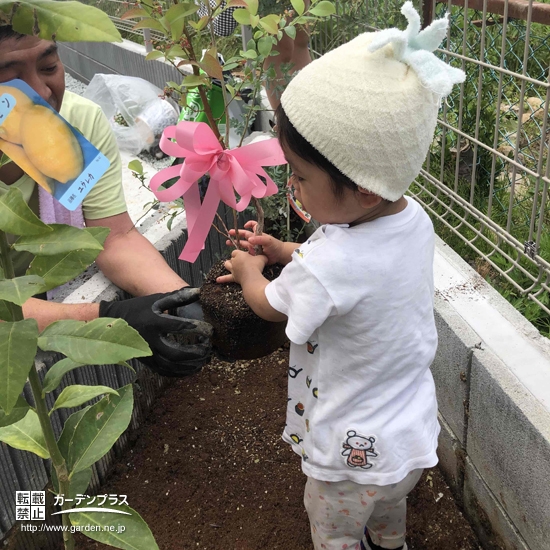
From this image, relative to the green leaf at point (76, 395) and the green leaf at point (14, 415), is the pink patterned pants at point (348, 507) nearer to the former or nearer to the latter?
the green leaf at point (76, 395)

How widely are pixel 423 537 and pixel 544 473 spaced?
1.83 ft

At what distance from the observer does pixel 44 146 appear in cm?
79

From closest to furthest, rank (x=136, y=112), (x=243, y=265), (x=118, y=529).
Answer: (x=118, y=529)
(x=243, y=265)
(x=136, y=112)

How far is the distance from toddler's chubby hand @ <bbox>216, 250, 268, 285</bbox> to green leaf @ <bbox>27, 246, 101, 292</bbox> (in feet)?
1.95

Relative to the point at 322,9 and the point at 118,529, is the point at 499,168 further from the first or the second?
the point at 118,529

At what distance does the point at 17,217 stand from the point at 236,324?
0.76m

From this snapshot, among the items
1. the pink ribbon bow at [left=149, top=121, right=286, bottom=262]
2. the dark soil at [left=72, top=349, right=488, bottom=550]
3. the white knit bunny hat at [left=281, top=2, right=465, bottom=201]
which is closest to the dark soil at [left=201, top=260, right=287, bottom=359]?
the pink ribbon bow at [left=149, top=121, right=286, bottom=262]

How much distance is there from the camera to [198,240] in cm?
142

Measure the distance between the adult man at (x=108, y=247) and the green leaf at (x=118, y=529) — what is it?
585 millimetres

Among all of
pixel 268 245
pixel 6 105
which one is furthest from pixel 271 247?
pixel 6 105

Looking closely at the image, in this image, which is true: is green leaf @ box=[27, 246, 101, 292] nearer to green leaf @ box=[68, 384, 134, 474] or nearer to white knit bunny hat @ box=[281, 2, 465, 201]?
green leaf @ box=[68, 384, 134, 474]

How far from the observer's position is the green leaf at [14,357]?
2.17 ft

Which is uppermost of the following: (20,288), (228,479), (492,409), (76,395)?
(20,288)

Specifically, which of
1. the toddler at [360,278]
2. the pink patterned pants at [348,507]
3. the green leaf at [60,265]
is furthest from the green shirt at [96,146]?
the green leaf at [60,265]
